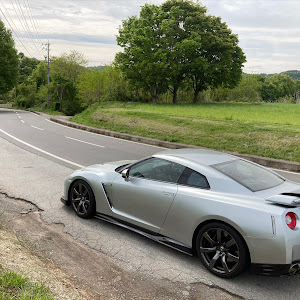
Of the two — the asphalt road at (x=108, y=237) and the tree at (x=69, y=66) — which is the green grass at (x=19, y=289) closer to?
the asphalt road at (x=108, y=237)

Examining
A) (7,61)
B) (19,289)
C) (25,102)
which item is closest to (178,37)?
(7,61)

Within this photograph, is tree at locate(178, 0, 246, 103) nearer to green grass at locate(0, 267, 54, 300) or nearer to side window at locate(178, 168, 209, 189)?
side window at locate(178, 168, 209, 189)

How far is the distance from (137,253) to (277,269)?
5.79 feet

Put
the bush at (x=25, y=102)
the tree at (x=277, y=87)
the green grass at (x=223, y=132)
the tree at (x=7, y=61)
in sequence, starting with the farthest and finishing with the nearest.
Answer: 1. the tree at (x=277, y=87)
2. the bush at (x=25, y=102)
3. the tree at (x=7, y=61)
4. the green grass at (x=223, y=132)

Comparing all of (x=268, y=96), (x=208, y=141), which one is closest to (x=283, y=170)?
(x=208, y=141)

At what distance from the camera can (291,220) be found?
10.8ft

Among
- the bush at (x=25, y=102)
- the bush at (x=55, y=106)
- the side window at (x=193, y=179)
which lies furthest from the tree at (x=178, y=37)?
the side window at (x=193, y=179)

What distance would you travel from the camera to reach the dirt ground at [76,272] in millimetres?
3225

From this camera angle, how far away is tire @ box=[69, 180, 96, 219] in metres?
5.05

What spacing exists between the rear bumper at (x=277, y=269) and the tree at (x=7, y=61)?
51.7 m

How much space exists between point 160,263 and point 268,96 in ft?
428

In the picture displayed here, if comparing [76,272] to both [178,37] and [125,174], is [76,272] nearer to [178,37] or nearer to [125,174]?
[125,174]

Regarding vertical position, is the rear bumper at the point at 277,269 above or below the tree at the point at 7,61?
below

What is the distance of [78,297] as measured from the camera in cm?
300
